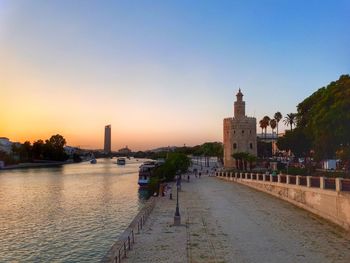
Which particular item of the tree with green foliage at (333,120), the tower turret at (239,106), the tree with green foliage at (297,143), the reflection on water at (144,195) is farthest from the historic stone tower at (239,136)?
the tree with green foliage at (333,120)

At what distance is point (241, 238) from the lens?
75.5ft

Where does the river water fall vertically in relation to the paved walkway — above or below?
below

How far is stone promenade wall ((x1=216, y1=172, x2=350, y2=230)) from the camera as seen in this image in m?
24.9

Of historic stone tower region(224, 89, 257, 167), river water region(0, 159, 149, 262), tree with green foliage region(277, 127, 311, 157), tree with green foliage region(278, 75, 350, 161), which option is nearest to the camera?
river water region(0, 159, 149, 262)

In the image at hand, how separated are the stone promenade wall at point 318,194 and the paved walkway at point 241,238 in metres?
0.69

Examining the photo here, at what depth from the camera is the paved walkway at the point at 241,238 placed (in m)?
18.9

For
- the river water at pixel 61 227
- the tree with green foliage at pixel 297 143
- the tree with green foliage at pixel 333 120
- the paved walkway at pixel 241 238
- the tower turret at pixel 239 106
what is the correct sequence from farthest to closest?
1. the tower turret at pixel 239 106
2. the tree with green foliage at pixel 297 143
3. the tree with green foliage at pixel 333 120
4. the river water at pixel 61 227
5. the paved walkway at pixel 241 238

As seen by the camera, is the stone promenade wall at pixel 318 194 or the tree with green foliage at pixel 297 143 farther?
the tree with green foliage at pixel 297 143

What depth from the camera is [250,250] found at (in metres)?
20.2

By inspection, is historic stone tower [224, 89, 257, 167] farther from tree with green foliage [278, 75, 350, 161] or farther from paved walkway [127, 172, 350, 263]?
paved walkway [127, 172, 350, 263]

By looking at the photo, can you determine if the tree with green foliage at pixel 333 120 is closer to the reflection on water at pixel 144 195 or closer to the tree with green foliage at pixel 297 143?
the reflection on water at pixel 144 195

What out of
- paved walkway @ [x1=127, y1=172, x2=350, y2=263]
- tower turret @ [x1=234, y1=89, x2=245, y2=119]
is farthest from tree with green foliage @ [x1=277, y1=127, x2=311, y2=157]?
paved walkway @ [x1=127, y1=172, x2=350, y2=263]

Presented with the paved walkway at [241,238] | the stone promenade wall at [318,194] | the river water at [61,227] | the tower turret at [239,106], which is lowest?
the river water at [61,227]

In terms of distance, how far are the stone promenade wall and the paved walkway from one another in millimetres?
689
